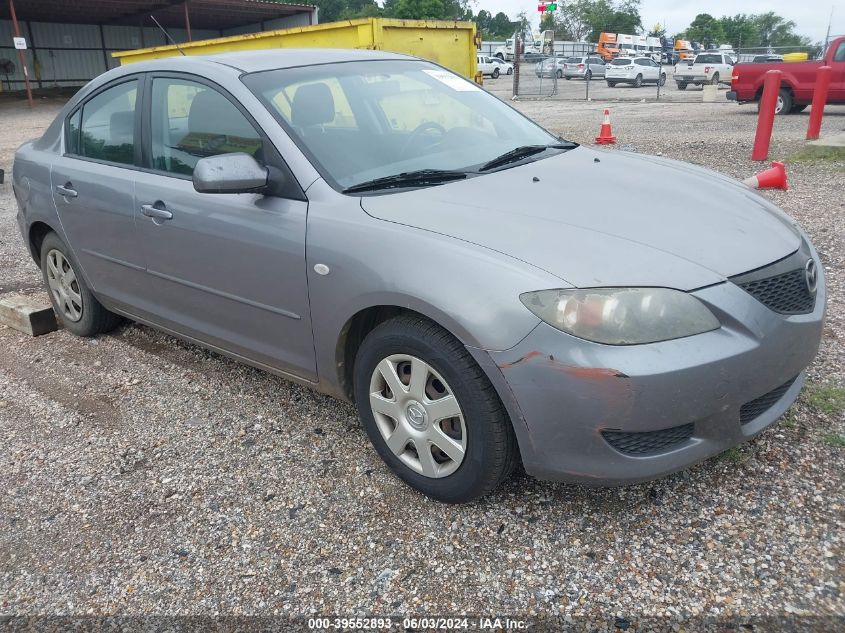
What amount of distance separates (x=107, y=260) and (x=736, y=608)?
11.2ft

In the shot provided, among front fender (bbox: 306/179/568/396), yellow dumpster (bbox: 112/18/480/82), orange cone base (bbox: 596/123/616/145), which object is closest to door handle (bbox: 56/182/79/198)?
front fender (bbox: 306/179/568/396)

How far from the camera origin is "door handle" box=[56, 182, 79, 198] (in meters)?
3.97

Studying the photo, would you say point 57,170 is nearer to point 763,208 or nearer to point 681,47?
point 763,208

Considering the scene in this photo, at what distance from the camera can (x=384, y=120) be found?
3281mm

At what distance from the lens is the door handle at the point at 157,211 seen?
3.37 metres

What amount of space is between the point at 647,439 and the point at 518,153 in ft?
5.28

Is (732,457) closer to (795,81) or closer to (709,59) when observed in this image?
(795,81)

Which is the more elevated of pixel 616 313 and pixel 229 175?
pixel 229 175

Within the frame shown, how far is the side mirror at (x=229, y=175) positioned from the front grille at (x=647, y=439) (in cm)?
166

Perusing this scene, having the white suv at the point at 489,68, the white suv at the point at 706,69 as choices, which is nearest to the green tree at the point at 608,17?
the white suv at the point at 489,68

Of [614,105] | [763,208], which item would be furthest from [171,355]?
[614,105]

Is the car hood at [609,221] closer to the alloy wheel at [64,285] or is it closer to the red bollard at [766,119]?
the alloy wheel at [64,285]

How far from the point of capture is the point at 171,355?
4262 millimetres

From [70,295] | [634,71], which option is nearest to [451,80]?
[70,295]
